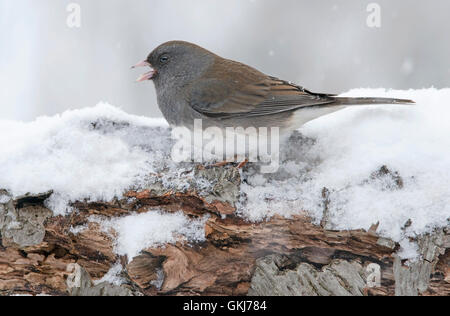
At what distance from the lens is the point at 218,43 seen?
4.67m

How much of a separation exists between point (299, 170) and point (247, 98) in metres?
0.52

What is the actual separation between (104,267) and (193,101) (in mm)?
906

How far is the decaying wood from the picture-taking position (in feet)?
5.69

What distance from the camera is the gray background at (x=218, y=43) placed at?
454 cm

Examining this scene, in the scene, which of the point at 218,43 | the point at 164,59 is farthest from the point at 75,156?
the point at 218,43

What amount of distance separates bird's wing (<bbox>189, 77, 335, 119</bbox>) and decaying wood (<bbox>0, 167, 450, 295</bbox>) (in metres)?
0.44

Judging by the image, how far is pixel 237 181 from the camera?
1.90 meters

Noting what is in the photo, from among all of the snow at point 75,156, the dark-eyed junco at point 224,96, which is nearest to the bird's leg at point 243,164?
the dark-eyed junco at point 224,96

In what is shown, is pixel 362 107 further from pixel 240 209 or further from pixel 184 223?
pixel 184 223

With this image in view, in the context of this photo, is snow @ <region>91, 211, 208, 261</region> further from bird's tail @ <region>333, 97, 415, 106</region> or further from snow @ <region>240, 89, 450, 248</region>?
bird's tail @ <region>333, 97, 415, 106</region>

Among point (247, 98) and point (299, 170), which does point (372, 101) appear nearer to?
point (299, 170)

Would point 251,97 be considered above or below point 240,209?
above

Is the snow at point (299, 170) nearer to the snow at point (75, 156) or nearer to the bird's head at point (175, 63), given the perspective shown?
the snow at point (75, 156)
